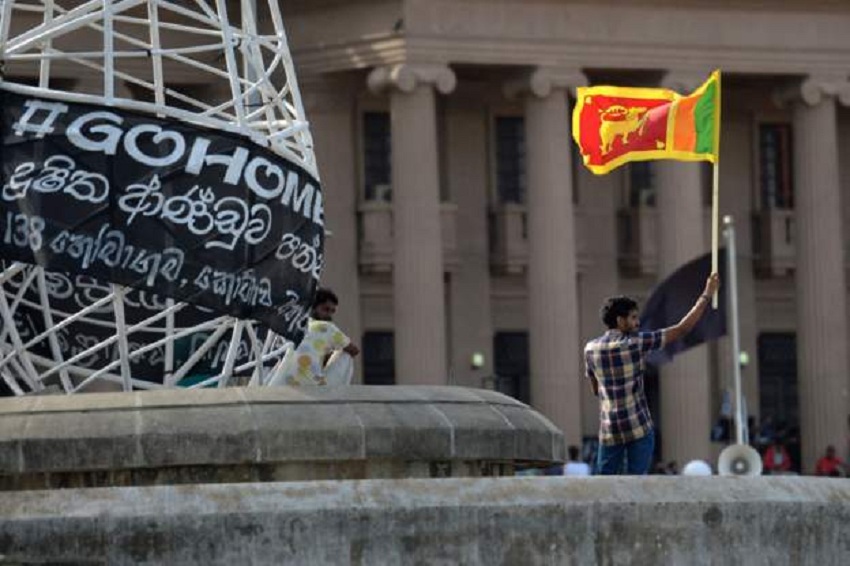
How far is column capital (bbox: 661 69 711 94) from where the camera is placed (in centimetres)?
5278

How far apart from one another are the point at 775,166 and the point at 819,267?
3825 mm

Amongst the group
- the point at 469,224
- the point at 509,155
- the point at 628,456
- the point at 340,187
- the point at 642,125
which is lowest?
the point at 628,456

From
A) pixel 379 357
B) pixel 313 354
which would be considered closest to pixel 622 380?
pixel 313 354

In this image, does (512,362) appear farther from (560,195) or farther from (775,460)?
(775,460)

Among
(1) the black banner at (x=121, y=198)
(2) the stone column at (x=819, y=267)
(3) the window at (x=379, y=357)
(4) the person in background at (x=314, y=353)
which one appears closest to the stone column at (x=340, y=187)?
(3) the window at (x=379, y=357)

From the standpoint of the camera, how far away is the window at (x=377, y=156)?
178ft

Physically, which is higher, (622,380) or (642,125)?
(642,125)

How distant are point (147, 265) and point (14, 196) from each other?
0.81m

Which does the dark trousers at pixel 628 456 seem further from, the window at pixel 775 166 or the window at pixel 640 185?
the window at pixel 775 166

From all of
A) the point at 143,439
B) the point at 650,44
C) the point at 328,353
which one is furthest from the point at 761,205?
the point at 143,439

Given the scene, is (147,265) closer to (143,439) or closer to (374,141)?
(143,439)

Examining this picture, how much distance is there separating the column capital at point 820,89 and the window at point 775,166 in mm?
3016

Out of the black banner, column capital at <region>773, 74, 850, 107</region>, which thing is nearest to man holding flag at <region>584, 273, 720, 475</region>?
the black banner

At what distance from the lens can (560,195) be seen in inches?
2050
